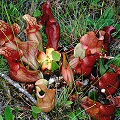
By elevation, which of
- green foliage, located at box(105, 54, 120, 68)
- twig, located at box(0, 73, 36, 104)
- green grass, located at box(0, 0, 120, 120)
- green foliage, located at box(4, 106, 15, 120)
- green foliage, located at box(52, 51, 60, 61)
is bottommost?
green foliage, located at box(4, 106, 15, 120)

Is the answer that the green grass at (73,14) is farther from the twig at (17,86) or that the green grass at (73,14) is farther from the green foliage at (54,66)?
the green foliage at (54,66)

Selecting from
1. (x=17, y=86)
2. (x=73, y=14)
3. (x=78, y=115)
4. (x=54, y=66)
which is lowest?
(x=78, y=115)

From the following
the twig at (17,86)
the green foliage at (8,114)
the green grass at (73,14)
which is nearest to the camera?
the green foliage at (8,114)

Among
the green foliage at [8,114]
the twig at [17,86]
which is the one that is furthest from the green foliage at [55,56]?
the green foliage at [8,114]

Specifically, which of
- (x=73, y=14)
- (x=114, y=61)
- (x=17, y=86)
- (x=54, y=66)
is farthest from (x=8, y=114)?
(x=73, y=14)

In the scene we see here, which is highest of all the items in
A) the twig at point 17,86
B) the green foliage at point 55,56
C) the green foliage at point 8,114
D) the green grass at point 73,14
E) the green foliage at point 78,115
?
the green grass at point 73,14

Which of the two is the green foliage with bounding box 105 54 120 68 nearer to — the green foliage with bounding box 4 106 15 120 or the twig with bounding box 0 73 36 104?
the twig with bounding box 0 73 36 104

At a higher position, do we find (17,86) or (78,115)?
(17,86)

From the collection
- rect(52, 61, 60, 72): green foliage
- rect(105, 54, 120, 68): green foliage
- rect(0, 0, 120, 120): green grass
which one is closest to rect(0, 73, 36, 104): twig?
rect(0, 0, 120, 120): green grass

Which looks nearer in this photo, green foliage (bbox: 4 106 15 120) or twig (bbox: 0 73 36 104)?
green foliage (bbox: 4 106 15 120)

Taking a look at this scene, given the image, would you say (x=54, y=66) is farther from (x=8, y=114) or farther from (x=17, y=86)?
(x=8, y=114)

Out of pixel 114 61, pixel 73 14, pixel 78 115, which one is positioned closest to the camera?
pixel 78 115

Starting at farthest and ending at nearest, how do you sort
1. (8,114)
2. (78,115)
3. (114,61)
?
(114,61) < (78,115) < (8,114)
